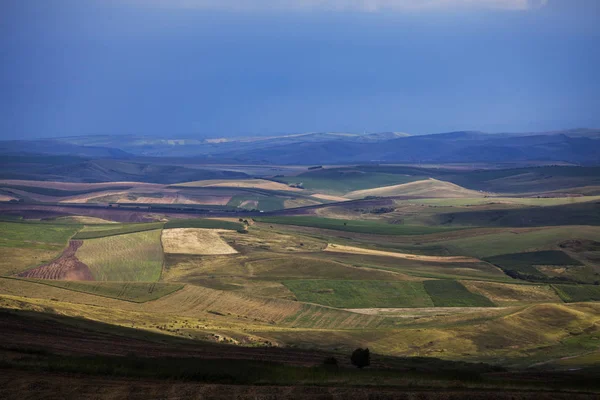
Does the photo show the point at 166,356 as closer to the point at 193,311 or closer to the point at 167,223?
the point at 193,311

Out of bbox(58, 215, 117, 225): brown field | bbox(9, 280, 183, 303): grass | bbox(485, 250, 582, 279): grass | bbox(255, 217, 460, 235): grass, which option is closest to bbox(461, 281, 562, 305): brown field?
bbox(485, 250, 582, 279): grass

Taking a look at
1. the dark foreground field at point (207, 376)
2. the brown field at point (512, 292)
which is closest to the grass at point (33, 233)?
the brown field at point (512, 292)

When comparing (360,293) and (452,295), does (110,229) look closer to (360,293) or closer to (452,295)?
(360,293)

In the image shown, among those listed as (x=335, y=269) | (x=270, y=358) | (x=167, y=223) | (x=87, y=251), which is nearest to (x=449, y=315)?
(x=335, y=269)

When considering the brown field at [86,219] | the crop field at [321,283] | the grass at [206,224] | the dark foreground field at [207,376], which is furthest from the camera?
the brown field at [86,219]

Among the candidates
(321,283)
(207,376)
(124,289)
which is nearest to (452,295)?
(321,283)

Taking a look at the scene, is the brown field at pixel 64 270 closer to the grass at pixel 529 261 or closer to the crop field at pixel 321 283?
the crop field at pixel 321 283
